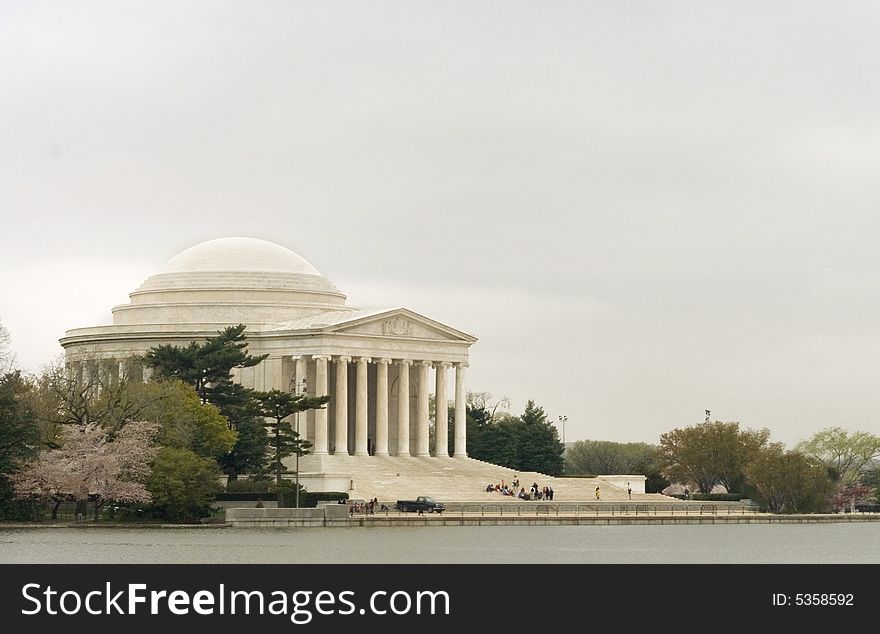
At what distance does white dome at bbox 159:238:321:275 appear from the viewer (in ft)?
534

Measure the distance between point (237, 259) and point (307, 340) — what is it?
14540 millimetres

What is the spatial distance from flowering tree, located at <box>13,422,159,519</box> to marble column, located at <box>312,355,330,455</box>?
40.1m

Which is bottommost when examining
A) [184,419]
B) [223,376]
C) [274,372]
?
[184,419]

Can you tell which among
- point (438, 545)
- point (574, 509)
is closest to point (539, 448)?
point (574, 509)

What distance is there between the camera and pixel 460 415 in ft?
535

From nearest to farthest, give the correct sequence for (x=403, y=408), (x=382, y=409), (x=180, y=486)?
(x=180, y=486)
(x=382, y=409)
(x=403, y=408)

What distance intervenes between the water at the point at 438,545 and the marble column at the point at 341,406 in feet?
119

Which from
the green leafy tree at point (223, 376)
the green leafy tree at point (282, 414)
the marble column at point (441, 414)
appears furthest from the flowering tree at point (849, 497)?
the green leafy tree at point (223, 376)

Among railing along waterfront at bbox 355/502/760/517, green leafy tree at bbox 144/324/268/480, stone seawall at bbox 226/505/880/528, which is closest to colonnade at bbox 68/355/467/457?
green leafy tree at bbox 144/324/268/480

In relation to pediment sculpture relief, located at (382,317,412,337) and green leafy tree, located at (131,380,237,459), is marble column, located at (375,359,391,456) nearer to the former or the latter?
pediment sculpture relief, located at (382,317,412,337)

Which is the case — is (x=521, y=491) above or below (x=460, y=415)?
below

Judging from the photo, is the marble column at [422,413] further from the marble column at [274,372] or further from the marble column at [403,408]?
the marble column at [274,372]

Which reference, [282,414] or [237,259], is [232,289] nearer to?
[237,259]

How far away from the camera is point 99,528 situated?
10544cm
